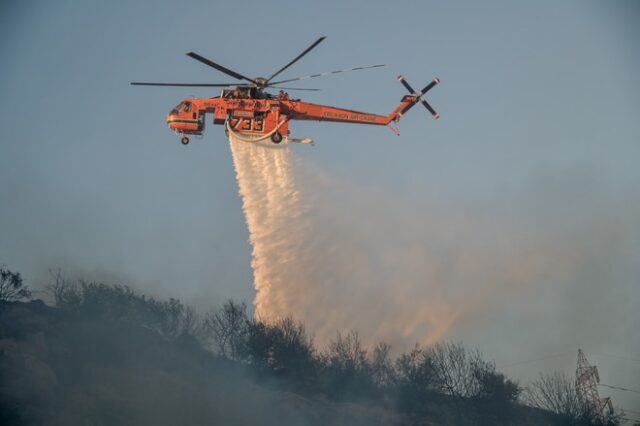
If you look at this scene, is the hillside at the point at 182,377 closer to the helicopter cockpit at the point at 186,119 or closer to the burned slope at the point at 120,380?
the burned slope at the point at 120,380

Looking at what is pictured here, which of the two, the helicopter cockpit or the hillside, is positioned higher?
the helicopter cockpit

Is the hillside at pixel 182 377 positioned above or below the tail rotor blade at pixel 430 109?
below

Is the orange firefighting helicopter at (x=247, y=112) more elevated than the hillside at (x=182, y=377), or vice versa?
the orange firefighting helicopter at (x=247, y=112)

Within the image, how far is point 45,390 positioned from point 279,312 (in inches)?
609

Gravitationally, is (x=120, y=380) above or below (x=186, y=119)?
below

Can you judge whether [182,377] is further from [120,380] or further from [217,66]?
[217,66]

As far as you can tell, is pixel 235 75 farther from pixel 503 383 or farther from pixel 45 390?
pixel 503 383

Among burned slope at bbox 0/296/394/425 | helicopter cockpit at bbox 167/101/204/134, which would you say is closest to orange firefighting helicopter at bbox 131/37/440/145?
helicopter cockpit at bbox 167/101/204/134

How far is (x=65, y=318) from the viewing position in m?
58.2

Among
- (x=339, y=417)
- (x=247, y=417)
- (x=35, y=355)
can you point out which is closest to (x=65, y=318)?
(x=35, y=355)

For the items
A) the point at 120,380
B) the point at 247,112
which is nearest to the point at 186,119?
the point at 247,112

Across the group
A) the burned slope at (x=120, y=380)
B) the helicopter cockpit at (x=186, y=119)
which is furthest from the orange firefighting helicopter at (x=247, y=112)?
the burned slope at (x=120, y=380)

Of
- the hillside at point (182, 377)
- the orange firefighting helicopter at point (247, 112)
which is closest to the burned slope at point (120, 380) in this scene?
the hillside at point (182, 377)

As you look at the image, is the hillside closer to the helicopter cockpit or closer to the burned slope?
the burned slope
